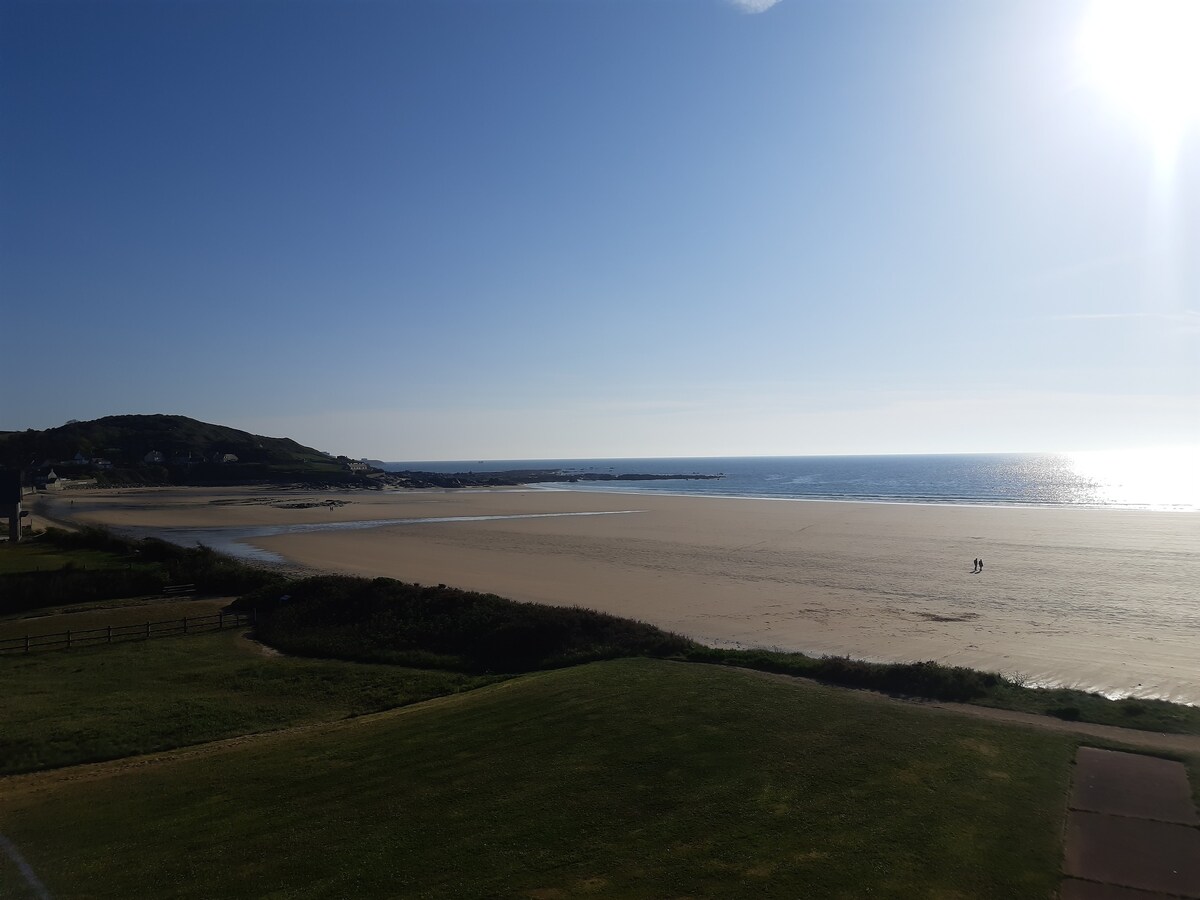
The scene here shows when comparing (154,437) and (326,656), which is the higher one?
(154,437)

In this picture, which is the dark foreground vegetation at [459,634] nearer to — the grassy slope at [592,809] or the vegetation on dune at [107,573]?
the vegetation on dune at [107,573]

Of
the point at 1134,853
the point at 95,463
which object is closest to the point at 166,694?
the point at 1134,853

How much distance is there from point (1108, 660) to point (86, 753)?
→ 2562 centimetres

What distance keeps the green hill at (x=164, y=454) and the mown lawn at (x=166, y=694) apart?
11325 centimetres

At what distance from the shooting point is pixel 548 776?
1038 centimetres

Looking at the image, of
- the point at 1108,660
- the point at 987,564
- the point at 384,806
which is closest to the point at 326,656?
the point at 384,806

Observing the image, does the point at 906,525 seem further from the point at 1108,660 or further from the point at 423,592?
the point at 423,592

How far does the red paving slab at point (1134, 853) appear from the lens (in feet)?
24.8

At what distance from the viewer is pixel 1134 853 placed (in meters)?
8.10

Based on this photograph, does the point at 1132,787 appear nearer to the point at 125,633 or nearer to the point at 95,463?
the point at 125,633

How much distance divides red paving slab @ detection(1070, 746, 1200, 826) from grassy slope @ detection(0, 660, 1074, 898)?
0.39 meters

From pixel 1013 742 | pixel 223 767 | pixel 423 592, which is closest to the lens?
pixel 1013 742

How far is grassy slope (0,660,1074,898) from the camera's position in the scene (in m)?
7.71

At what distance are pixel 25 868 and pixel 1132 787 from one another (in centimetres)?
1429
